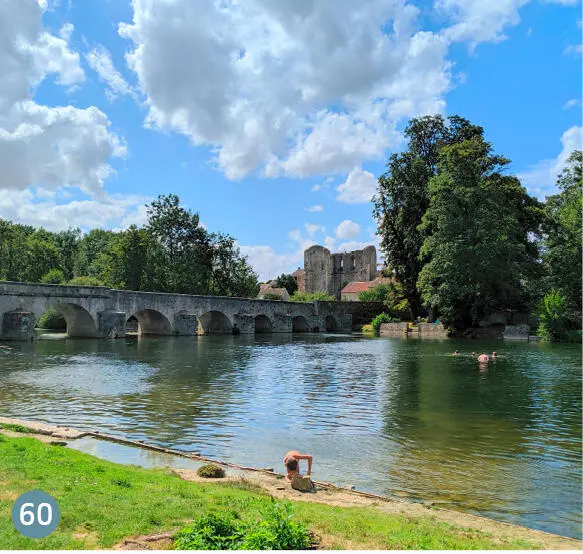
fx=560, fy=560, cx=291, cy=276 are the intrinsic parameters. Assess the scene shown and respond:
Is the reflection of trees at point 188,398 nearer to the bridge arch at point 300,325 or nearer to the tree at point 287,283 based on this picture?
the bridge arch at point 300,325

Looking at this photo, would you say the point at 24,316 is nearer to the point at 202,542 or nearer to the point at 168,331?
the point at 168,331

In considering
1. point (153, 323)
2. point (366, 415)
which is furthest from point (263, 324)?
point (366, 415)

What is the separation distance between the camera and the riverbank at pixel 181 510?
17.8 feet

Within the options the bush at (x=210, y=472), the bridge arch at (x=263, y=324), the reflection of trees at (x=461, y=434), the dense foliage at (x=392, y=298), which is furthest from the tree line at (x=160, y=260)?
the bush at (x=210, y=472)

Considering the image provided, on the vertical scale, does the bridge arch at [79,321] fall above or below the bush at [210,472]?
above

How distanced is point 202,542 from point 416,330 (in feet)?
173

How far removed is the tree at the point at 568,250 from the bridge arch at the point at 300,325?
92.8 feet

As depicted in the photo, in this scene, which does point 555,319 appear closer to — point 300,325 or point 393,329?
point 393,329

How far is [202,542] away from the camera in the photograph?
4.83 meters

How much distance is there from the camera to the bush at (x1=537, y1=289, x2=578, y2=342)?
42.6 metres

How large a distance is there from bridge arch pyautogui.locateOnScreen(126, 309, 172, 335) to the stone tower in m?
53.3

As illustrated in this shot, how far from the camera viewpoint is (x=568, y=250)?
46188 mm

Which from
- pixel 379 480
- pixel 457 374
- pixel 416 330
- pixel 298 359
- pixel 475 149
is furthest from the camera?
pixel 416 330

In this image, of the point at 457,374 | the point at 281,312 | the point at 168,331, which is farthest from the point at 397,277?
the point at 457,374
